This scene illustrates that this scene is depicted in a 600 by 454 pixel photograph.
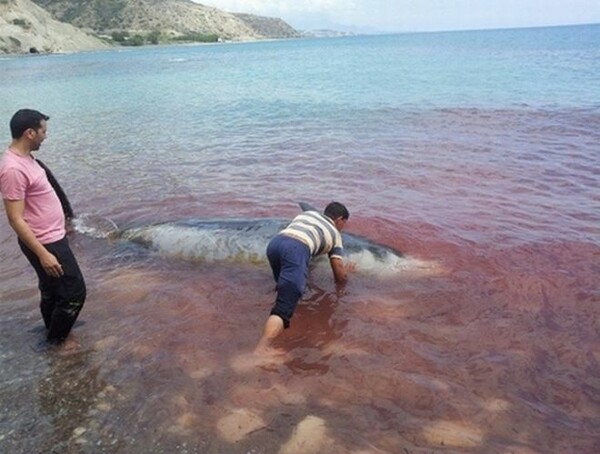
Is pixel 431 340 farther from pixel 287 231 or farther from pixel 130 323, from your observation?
pixel 130 323

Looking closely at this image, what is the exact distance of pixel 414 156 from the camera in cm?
1570

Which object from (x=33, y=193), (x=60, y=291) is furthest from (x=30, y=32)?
(x=33, y=193)

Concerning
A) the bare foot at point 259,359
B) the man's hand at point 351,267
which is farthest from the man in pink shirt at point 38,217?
the man's hand at point 351,267

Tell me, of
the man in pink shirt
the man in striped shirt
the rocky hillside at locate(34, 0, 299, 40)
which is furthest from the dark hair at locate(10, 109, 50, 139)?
the rocky hillside at locate(34, 0, 299, 40)

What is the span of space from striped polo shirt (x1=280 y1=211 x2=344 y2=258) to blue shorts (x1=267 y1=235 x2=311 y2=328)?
0.11m

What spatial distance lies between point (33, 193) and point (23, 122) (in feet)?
2.18

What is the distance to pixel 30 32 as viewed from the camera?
101m

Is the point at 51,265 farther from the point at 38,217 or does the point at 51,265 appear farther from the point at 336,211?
the point at 336,211

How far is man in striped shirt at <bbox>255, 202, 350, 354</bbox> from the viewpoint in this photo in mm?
6113

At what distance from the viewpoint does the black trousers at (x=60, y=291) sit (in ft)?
17.7

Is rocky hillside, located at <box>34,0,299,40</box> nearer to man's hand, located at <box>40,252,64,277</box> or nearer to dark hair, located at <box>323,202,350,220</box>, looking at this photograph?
dark hair, located at <box>323,202,350,220</box>

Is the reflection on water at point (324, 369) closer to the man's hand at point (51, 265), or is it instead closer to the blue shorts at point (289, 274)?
the blue shorts at point (289, 274)

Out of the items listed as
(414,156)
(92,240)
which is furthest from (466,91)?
(92,240)

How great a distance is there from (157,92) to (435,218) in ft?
100
